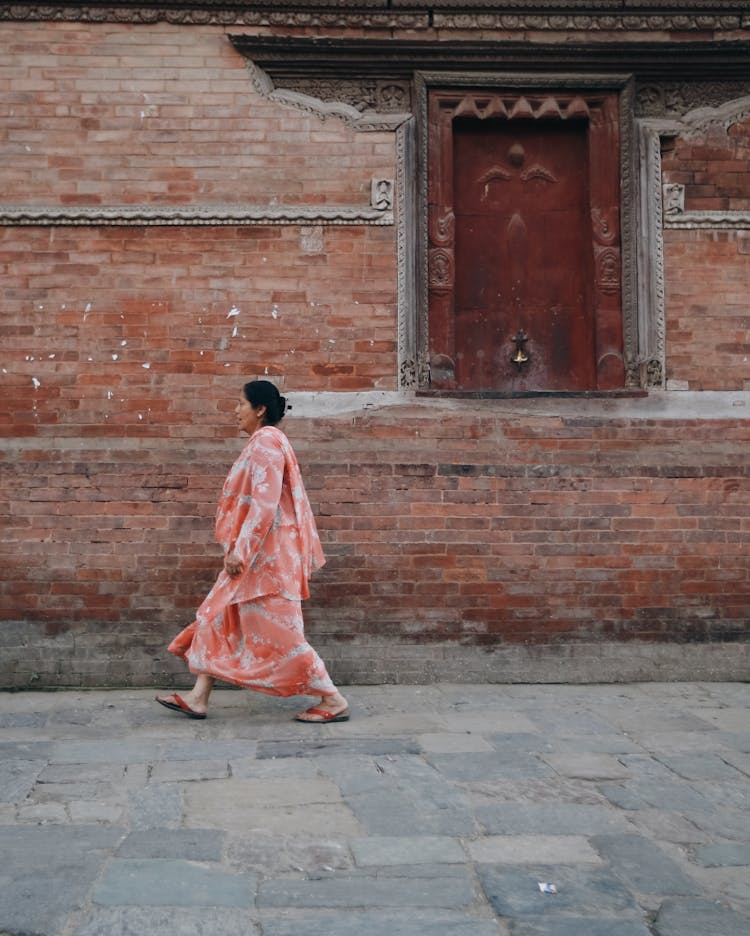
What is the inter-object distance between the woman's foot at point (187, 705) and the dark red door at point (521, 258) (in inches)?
113

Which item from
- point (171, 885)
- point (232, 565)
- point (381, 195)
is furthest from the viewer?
point (381, 195)

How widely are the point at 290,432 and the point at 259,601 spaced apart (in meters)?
1.55

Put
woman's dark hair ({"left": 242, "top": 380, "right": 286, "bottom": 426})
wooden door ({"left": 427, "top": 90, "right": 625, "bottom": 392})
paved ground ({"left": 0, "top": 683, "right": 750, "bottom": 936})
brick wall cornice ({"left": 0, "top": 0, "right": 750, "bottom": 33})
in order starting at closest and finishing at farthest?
paved ground ({"left": 0, "top": 683, "right": 750, "bottom": 936}) → woman's dark hair ({"left": 242, "top": 380, "right": 286, "bottom": 426}) → brick wall cornice ({"left": 0, "top": 0, "right": 750, "bottom": 33}) → wooden door ({"left": 427, "top": 90, "right": 625, "bottom": 392})

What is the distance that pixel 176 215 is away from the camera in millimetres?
6598

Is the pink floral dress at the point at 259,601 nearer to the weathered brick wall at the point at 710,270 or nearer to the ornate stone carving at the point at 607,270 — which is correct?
the ornate stone carving at the point at 607,270

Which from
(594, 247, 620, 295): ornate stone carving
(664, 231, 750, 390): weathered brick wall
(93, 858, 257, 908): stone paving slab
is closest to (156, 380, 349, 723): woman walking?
(93, 858, 257, 908): stone paving slab

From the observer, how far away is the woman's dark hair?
18.0ft

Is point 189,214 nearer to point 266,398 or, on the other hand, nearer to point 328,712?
point 266,398

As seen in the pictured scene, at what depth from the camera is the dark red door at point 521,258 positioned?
695cm

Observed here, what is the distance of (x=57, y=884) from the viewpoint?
295cm

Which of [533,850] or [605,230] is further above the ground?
[605,230]

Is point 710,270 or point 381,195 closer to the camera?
point 381,195

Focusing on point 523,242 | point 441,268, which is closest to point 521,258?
point 523,242

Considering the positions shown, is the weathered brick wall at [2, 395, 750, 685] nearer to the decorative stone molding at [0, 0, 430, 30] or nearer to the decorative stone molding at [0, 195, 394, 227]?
the decorative stone molding at [0, 195, 394, 227]
